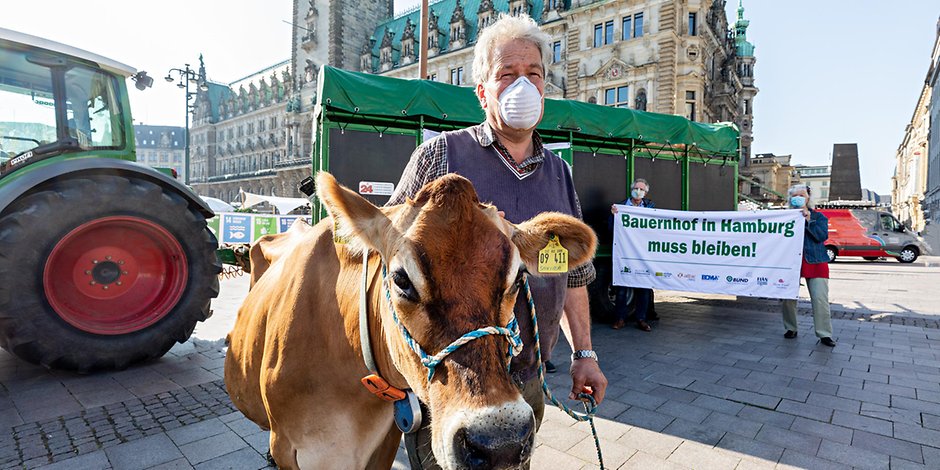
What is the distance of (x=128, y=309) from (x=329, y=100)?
364 cm

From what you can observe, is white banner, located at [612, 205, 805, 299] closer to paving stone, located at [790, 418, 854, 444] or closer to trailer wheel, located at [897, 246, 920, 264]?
paving stone, located at [790, 418, 854, 444]

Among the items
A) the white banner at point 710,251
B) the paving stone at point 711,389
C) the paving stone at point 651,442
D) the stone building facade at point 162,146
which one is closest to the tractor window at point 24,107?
the paving stone at point 651,442

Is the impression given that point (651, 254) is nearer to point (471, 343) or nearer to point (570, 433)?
point (570, 433)

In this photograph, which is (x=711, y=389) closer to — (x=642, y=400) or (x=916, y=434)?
(x=642, y=400)

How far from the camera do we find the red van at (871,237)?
821 inches

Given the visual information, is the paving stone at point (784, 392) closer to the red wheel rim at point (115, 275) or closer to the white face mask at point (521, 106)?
the white face mask at point (521, 106)

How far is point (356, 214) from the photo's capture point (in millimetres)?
1432

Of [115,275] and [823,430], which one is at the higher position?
[115,275]

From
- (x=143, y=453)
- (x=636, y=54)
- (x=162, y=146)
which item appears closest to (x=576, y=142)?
(x=143, y=453)

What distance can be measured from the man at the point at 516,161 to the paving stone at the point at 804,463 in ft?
7.74

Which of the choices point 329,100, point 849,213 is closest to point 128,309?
point 329,100

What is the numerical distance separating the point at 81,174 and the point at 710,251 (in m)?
9.02

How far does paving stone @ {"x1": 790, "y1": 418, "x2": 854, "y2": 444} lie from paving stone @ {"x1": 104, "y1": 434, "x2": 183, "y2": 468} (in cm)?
501

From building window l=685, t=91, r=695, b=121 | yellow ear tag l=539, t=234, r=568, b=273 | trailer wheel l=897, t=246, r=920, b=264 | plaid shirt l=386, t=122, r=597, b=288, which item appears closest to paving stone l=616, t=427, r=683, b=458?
plaid shirt l=386, t=122, r=597, b=288
